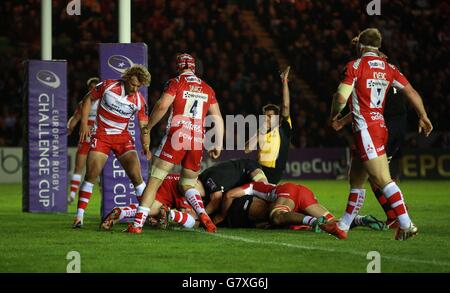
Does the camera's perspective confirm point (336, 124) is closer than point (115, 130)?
Yes

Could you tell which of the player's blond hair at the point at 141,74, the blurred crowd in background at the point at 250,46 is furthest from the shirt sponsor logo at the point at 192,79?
the blurred crowd in background at the point at 250,46

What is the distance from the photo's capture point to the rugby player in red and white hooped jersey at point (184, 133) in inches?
455

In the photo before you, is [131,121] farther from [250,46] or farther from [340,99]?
[250,46]

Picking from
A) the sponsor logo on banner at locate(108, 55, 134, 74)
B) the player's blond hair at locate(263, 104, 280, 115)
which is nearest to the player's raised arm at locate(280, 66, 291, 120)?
the player's blond hair at locate(263, 104, 280, 115)

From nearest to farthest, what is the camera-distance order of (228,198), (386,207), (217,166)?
(386,207) < (228,198) < (217,166)

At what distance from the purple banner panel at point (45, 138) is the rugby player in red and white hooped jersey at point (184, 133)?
13.0ft

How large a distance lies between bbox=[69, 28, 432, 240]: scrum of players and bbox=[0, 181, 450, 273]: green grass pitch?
249 millimetres

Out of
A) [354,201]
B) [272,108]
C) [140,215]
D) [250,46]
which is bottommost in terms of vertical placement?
A: [140,215]

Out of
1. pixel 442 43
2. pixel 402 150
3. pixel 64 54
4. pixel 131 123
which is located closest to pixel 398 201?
pixel 131 123

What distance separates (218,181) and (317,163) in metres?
14.1

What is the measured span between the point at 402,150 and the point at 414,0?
691 centimetres

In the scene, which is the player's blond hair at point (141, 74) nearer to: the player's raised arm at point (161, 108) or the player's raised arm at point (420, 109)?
the player's raised arm at point (161, 108)

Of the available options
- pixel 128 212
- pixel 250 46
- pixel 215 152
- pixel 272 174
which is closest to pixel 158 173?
pixel 215 152

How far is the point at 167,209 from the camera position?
1223cm
